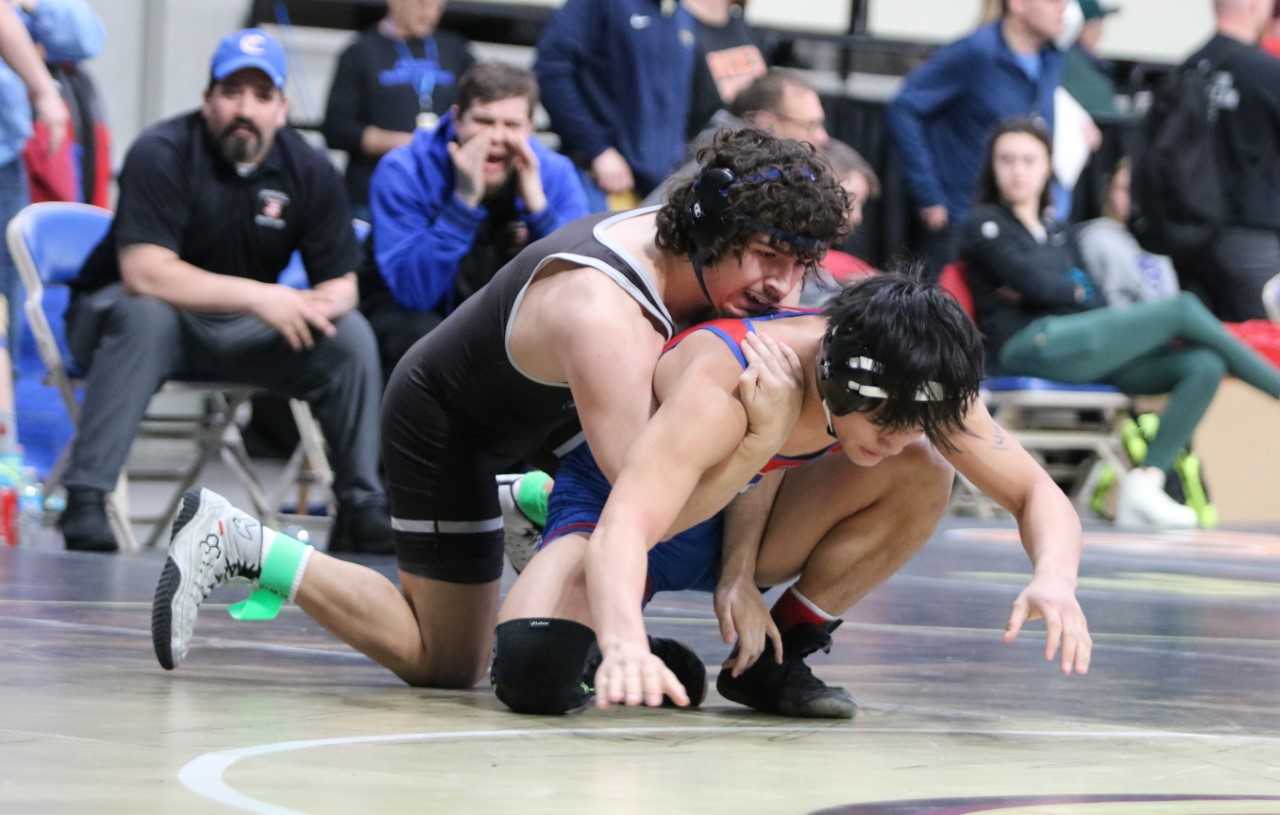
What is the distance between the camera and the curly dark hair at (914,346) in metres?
2.84

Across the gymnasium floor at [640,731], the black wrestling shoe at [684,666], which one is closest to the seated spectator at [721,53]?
the gymnasium floor at [640,731]

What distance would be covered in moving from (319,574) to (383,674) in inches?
8.4

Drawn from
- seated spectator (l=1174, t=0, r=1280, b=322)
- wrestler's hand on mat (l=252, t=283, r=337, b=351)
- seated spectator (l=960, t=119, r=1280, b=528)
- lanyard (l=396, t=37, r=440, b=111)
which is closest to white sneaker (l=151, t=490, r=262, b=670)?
wrestler's hand on mat (l=252, t=283, r=337, b=351)

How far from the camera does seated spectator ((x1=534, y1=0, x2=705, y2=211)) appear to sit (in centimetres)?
754

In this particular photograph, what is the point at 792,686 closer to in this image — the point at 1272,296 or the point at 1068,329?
the point at 1068,329

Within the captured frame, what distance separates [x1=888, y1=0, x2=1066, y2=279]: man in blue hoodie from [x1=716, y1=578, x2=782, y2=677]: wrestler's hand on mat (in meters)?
5.86

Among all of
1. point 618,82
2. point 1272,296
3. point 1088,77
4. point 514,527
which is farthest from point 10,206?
point 1088,77

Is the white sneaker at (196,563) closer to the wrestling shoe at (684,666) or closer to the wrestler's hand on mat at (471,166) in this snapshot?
the wrestling shoe at (684,666)

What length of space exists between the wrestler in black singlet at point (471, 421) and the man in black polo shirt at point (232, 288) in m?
2.08

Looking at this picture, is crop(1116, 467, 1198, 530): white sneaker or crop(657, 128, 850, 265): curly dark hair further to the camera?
crop(1116, 467, 1198, 530): white sneaker

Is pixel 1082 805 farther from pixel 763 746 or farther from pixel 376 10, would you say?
pixel 376 10

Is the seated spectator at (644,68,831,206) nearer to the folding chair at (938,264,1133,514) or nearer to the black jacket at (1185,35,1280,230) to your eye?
the folding chair at (938,264,1133,514)

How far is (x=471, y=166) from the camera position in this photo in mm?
6129

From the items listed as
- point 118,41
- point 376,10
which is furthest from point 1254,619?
point 118,41
